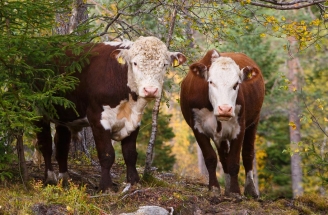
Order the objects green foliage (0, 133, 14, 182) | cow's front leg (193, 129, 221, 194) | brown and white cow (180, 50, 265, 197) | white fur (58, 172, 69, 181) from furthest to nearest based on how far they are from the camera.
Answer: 1. white fur (58, 172, 69, 181)
2. cow's front leg (193, 129, 221, 194)
3. brown and white cow (180, 50, 265, 197)
4. green foliage (0, 133, 14, 182)

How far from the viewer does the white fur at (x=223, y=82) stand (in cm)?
969

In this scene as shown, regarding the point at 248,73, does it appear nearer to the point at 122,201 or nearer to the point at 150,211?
the point at 122,201

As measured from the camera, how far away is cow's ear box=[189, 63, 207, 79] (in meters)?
10.2

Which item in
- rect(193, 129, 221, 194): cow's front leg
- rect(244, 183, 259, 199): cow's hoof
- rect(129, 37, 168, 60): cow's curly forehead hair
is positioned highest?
rect(129, 37, 168, 60): cow's curly forehead hair

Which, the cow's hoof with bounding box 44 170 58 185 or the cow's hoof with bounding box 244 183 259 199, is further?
the cow's hoof with bounding box 244 183 259 199

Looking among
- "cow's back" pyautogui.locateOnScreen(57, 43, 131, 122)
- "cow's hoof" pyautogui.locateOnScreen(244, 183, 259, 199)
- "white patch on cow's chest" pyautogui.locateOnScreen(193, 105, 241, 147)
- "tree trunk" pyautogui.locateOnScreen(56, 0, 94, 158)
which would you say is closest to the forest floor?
"cow's hoof" pyautogui.locateOnScreen(244, 183, 259, 199)

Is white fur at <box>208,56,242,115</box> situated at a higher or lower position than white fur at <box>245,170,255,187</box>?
higher

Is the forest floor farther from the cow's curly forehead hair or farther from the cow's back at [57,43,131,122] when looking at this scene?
the cow's curly forehead hair

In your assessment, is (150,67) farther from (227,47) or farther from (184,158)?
(184,158)

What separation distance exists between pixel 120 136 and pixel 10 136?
1.61 m

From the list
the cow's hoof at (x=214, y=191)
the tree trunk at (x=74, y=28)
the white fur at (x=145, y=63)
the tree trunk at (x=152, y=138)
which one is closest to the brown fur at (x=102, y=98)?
the white fur at (x=145, y=63)

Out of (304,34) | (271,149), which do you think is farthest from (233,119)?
(271,149)

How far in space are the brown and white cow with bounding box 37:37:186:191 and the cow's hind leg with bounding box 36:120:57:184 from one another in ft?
2.40

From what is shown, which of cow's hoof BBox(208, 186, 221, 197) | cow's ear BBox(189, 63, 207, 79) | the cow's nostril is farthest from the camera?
cow's ear BBox(189, 63, 207, 79)
